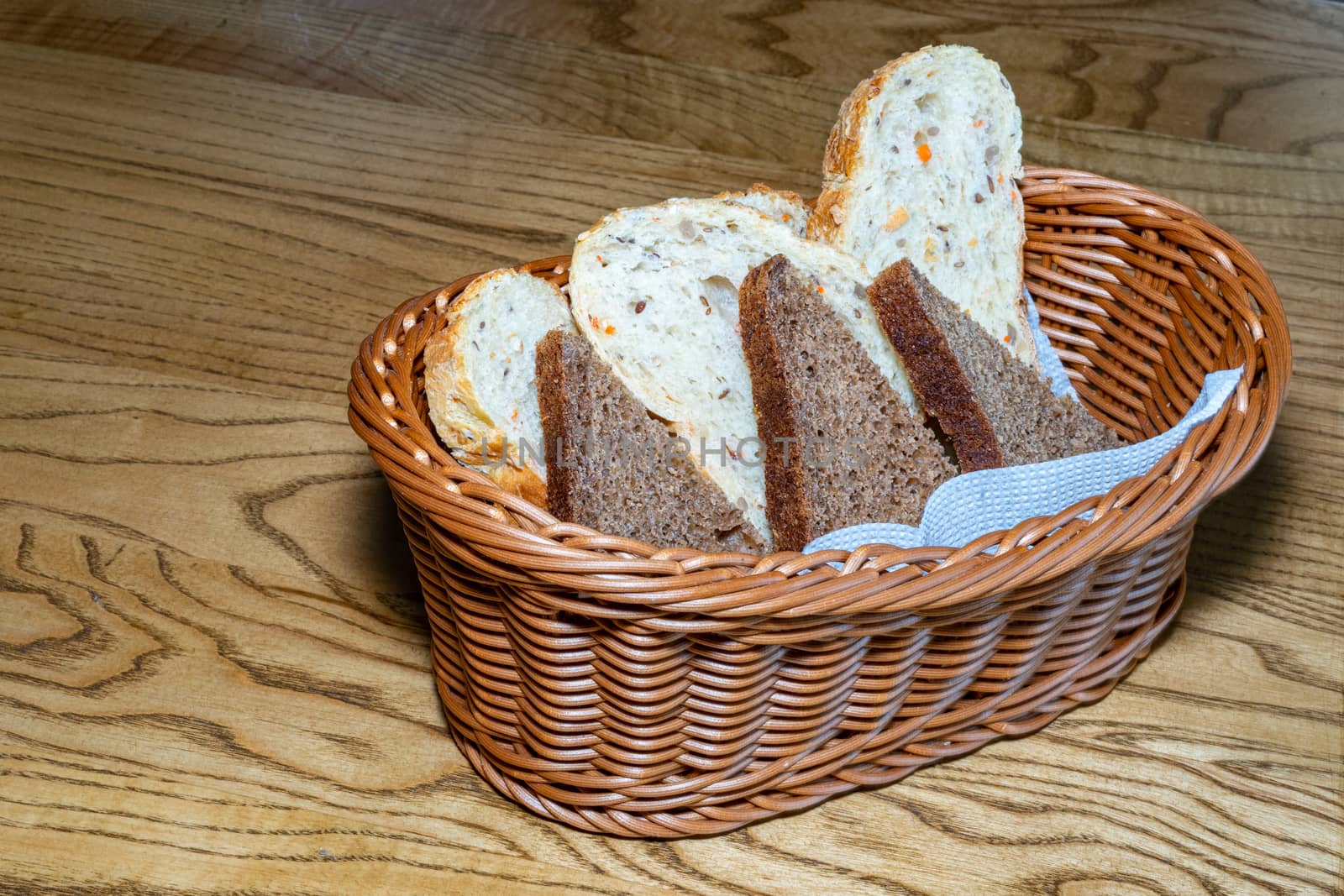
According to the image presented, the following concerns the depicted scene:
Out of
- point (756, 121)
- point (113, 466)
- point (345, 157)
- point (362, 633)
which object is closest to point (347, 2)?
point (345, 157)

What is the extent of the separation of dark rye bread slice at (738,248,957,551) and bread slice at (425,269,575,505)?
27cm

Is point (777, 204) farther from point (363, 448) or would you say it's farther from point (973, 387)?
point (363, 448)

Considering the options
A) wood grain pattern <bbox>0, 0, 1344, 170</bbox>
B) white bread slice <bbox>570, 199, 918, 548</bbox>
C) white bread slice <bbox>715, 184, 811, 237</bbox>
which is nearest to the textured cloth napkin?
white bread slice <bbox>570, 199, 918, 548</bbox>

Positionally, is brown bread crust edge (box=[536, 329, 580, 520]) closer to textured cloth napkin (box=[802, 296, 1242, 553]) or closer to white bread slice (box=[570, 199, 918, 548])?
white bread slice (box=[570, 199, 918, 548])

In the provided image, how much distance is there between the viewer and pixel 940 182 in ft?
5.67

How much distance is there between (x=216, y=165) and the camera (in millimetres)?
2430

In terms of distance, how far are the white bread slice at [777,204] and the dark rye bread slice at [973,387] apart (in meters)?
0.17

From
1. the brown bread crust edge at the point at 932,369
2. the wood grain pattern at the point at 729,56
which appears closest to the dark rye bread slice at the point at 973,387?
the brown bread crust edge at the point at 932,369

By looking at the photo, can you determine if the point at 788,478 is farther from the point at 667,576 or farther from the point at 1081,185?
the point at 1081,185

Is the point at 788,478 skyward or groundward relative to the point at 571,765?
skyward

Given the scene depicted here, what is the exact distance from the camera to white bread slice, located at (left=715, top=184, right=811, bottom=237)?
168cm

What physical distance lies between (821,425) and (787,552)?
0.32 m

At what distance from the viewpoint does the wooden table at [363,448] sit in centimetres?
139

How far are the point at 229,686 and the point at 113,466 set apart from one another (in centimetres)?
48
